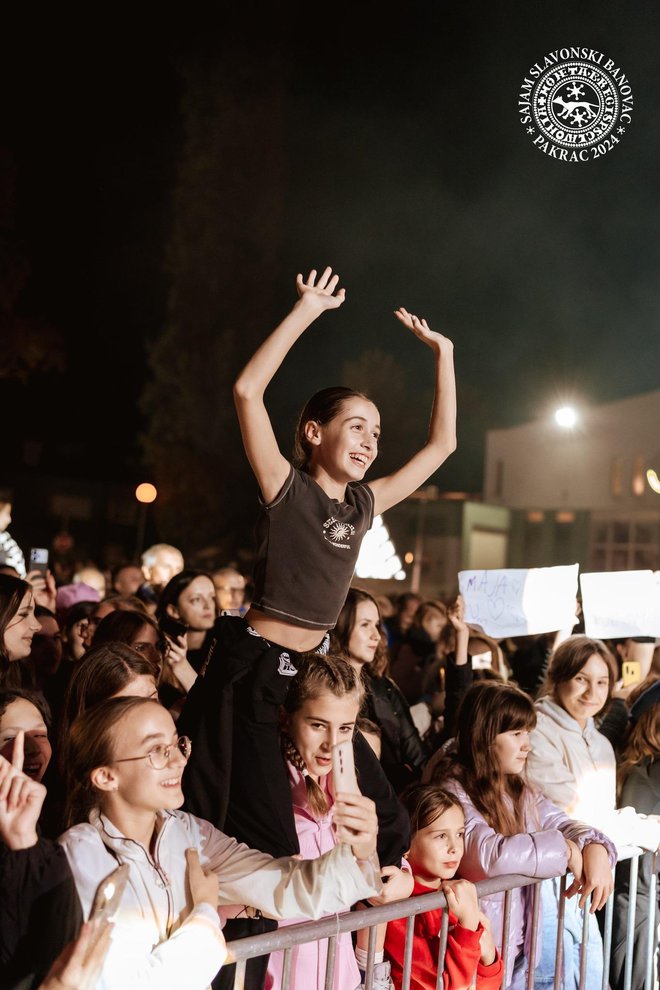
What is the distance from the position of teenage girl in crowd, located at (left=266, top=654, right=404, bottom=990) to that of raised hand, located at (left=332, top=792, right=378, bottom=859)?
418 mm

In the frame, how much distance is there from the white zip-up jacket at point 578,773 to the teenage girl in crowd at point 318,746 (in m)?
1.30

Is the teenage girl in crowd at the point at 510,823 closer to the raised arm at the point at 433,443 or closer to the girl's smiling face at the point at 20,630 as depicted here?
the raised arm at the point at 433,443

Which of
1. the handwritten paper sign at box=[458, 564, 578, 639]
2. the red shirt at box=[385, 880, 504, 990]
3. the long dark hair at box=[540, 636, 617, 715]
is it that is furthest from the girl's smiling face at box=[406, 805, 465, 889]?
the handwritten paper sign at box=[458, 564, 578, 639]

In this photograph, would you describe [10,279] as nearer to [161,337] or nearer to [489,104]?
[489,104]

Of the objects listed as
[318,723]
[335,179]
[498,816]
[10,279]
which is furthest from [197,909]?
[335,179]

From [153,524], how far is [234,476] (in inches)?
120

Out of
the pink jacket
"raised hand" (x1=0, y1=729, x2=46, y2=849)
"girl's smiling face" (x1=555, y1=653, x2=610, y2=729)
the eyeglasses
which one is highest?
"girl's smiling face" (x1=555, y1=653, x2=610, y2=729)

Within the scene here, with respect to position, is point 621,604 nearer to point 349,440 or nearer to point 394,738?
point 394,738

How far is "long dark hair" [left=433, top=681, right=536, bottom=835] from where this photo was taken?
387 cm

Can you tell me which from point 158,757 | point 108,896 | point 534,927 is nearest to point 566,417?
point 534,927

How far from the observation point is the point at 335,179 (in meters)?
22.1

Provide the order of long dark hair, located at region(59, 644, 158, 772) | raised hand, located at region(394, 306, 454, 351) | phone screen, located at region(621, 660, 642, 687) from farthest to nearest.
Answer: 1. phone screen, located at region(621, 660, 642, 687)
2. raised hand, located at region(394, 306, 454, 351)
3. long dark hair, located at region(59, 644, 158, 772)

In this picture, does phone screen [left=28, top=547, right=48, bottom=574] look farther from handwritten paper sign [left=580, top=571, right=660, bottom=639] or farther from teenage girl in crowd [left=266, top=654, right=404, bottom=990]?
teenage girl in crowd [left=266, top=654, right=404, bottom=990]

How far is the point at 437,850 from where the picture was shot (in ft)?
11.8
